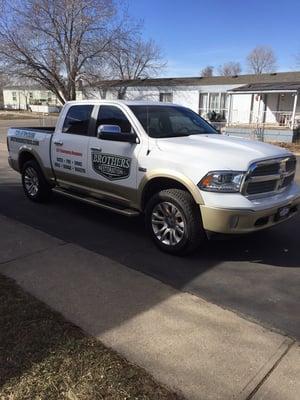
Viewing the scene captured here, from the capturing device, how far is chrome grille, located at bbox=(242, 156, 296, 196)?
4711 mm

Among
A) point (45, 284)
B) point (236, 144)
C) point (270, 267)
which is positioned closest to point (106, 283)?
point (45, 284)

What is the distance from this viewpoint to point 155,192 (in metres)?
5.51

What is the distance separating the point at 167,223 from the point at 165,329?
1.88 meters

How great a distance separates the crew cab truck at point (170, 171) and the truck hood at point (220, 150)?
0.4 inches

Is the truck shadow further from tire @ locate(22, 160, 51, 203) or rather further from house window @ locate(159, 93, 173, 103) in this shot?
house window @ locate(159, 93, 173, 103)

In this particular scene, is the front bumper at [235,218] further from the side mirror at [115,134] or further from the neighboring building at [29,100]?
the neighboring building at [29,100]

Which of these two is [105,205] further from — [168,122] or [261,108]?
[261,108]

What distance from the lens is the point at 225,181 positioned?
4.64 meters

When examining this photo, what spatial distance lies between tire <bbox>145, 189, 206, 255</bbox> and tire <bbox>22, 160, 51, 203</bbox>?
295 cm

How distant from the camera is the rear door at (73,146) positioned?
21.1 ft

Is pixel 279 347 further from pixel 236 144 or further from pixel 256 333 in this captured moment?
pixel 236 144

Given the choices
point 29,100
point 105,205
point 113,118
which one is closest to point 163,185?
point 105,205

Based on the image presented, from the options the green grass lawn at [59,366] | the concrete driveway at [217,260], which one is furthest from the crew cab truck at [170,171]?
the green grass lawn at [59,366]

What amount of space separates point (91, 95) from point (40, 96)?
4946 centimetres
